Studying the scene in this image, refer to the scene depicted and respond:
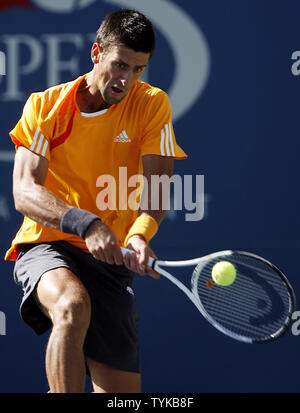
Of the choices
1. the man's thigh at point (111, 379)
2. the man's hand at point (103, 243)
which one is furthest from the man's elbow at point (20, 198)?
the man's thigh at point (111, 379)

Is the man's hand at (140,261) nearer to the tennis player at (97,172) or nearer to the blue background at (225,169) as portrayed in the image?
the tennis player at (97,172)

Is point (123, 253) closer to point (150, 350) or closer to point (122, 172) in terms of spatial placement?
point (122, 172)

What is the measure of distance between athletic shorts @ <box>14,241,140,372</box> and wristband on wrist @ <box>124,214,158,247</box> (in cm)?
30

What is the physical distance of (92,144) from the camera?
326cm

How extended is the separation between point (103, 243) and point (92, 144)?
0.63 metres

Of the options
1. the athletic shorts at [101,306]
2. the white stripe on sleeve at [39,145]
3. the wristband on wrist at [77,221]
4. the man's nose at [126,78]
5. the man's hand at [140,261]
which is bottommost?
the athletic shorts at [101,306]

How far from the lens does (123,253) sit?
2.82 m

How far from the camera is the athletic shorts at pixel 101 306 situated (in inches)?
124

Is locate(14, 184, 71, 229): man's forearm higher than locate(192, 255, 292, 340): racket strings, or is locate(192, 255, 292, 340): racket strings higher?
locate(14, 184, 71, 229): man's forearm

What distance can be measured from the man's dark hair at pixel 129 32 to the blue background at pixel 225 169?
1038mm

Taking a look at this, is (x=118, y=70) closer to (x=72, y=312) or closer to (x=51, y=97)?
(x=51, y=97)

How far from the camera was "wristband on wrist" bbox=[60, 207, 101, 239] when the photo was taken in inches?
111

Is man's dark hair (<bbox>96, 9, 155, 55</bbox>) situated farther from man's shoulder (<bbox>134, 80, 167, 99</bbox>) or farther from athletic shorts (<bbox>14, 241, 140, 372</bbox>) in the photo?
athletic shorts (<bbox>14, 241, 140, 372</bbox>)

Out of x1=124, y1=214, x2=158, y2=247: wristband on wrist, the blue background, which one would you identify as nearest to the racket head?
x1=124, y1=214, x2=158, y2=247: wristband on wrist
